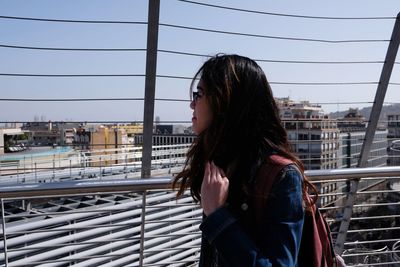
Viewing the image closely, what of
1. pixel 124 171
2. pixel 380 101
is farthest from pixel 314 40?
pixel 124 171

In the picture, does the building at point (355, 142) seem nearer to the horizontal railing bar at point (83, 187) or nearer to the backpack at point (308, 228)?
the horizontal railing bar at point (83, 187)

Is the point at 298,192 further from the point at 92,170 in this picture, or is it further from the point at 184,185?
the point at 92,170

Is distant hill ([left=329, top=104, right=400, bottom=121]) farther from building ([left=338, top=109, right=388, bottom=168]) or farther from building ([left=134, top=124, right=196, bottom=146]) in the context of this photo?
building ([left=134, top=124, right=196, bottom=146])

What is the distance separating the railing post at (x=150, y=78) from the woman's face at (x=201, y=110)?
3.91 ft

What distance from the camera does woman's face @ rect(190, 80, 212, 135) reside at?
3.84 ft

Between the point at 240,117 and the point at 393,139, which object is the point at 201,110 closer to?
the point at 240,117

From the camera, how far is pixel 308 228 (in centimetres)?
111

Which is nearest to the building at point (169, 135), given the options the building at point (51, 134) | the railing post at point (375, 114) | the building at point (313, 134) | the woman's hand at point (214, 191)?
the building at point (51, 134)

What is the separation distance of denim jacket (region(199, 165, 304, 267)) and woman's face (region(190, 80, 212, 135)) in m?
0.24

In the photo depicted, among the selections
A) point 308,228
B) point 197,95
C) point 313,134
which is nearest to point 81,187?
point 197,95

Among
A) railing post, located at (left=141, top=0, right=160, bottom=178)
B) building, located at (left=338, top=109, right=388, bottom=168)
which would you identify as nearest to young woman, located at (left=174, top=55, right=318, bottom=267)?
railing post, located at (left=141, top=0, right=160, bottom=178)

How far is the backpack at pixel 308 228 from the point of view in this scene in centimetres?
103

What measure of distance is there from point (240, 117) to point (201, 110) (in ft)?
0.36

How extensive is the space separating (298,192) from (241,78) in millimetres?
306
